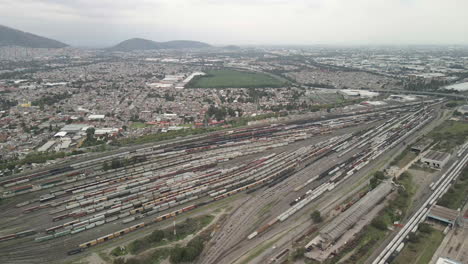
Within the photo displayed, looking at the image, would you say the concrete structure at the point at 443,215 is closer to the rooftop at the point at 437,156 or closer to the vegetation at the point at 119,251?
the rooftop at the point at 437,156

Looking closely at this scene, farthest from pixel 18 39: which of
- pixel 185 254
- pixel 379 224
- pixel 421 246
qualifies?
pixel 421 246

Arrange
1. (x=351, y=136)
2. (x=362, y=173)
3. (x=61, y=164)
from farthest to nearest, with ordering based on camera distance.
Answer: (x=351, y=136), (x=61, y=164), (x=362, y=173)

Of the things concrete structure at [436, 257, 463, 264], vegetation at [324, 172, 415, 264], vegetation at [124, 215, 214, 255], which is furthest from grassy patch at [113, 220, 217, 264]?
concrete structure at [436, 257, 463, 264]

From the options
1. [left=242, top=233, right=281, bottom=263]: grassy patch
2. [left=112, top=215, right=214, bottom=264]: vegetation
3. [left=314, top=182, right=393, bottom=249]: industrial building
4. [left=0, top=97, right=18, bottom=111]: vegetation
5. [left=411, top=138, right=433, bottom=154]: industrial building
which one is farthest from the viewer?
[left=0, top=97, right=18, bottom=111]: vegetation

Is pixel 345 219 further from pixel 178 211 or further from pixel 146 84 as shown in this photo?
pixel 146 84

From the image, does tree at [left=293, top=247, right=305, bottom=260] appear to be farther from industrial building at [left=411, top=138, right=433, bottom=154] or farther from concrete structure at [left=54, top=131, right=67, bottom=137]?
concrete structure at [left=54, top=131, right=67, bottom=137]

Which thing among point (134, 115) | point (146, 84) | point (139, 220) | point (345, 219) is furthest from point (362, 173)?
point (146, 84)
